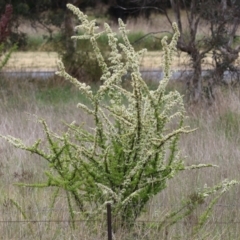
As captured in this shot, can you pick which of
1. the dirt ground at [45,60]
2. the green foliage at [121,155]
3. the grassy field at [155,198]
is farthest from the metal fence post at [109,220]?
the dirt ground at [45,60]

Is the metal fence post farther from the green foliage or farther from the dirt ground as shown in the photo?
the dirt ground

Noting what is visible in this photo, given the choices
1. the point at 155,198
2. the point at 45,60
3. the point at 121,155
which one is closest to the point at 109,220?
the point at 121,155

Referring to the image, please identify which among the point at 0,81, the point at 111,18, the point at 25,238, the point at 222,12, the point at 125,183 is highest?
the point at 111,18

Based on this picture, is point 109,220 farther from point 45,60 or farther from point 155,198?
point 45,60

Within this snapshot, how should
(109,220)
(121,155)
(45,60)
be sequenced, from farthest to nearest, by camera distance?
(45,60) → (121,155) → (109,220)

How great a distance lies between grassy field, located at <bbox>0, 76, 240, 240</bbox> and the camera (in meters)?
4.38

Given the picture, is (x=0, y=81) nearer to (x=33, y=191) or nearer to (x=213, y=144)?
(x=213, y=144)

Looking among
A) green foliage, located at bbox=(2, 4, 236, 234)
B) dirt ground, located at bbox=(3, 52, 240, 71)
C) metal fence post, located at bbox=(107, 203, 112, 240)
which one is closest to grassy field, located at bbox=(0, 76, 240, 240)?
green foliage, located at bbox=(2, 4, 236, 234)

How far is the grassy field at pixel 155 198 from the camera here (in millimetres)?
4375

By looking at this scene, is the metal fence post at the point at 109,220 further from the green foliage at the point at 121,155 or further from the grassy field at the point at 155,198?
the grassy field at the point at 155,198

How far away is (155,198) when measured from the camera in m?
5.28

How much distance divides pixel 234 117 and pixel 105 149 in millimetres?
4466

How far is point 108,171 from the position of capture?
13.9ft

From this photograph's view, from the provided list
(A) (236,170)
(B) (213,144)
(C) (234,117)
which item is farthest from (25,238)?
(C) (234,117)
